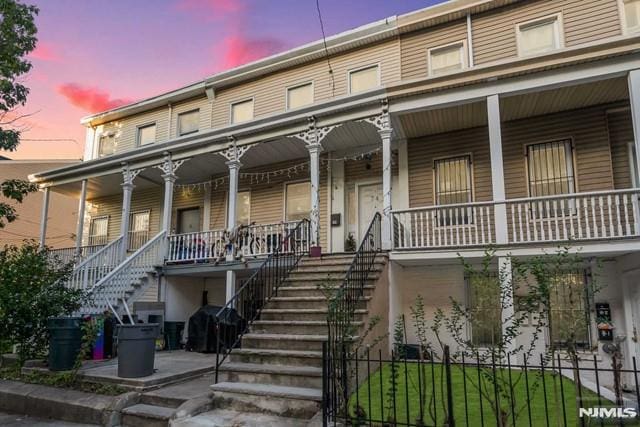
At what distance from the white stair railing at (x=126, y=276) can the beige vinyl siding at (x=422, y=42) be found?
811cm

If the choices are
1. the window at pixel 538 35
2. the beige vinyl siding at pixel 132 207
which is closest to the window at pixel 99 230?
the beige vinyl siding at pixel 132 207

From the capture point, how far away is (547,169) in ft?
30.9

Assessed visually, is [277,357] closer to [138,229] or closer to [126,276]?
[126,276]

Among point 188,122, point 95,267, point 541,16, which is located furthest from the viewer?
point 188,122

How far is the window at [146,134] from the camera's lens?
15.2m

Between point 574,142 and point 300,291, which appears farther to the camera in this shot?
point 574,142

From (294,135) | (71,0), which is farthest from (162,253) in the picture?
(71,0)

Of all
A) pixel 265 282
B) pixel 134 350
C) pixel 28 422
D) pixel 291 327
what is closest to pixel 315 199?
pixel 265 282

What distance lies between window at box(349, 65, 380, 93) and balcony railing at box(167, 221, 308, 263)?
4296mm

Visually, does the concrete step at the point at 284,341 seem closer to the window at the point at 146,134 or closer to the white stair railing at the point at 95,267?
the white stair railing at the point at 95,267

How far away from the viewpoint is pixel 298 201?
12.3m

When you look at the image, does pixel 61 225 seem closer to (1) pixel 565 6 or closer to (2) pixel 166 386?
(2) pixel 166 386

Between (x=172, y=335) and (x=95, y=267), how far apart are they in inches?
104

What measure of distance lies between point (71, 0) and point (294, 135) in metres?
8.88
